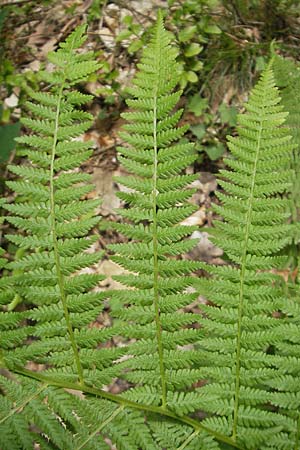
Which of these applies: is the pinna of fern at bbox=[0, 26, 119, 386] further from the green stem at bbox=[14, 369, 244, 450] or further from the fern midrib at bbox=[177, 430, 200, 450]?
the fern midrib at bbox=[177, 430, 200, 450]

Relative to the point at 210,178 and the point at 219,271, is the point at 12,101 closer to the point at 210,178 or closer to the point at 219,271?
the point at 210,178

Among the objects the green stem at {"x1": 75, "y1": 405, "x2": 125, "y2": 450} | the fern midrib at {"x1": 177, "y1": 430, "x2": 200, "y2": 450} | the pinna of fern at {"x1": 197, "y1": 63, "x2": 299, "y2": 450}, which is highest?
the pinna of fern at {"x1": 197, "y1": 63, "x2": 299, "y2": 450}

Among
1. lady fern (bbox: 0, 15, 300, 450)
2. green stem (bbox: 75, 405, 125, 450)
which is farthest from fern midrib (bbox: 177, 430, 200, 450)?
green stem (bbox: 75, 405, 125, 450)

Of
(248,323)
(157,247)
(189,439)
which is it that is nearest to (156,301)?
(157,247)

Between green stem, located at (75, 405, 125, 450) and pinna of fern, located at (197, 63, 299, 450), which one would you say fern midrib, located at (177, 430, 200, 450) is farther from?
green stem, located at (75, 405, 125, 450)

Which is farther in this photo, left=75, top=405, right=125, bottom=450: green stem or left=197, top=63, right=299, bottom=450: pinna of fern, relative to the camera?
left=197, top=63, right=299, bottom=450: pinna of fern

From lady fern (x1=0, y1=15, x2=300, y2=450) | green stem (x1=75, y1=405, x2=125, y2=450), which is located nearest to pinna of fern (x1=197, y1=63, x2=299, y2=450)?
lady fern (x1=0, y1=15, x2=300, y2=450)

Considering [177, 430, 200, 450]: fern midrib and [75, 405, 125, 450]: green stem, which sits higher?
[75, 405, 125, 450]: green stem

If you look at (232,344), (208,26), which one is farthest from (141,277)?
(208,26)

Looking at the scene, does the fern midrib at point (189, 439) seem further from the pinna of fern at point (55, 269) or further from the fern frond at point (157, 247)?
the pinna of fern at point (55, 269)

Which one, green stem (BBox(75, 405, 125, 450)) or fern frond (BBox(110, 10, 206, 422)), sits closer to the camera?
green stem (BBox(75, 405, 125, 450))
